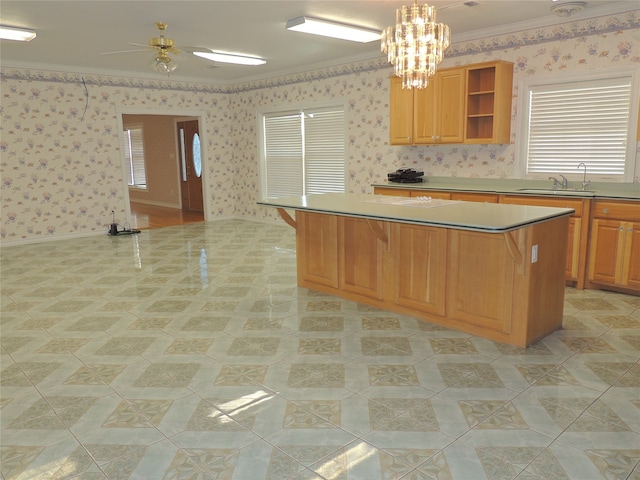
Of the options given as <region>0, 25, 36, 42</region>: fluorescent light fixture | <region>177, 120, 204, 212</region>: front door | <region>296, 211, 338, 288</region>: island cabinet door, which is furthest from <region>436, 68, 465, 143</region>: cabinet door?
<region>177, 120, 204, 212</region>: front door

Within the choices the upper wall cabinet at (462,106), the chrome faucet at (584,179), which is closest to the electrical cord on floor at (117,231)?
the upper wall cabinet at (462,106)

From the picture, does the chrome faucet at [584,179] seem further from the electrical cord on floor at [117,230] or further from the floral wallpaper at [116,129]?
the electrical cord on floor at [117,230]

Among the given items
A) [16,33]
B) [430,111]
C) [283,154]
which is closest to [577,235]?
[430,111]

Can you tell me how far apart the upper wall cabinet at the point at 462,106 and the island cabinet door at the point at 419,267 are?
2.20 metres

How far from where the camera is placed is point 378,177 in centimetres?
700

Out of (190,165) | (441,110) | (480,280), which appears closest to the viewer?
(480,280)

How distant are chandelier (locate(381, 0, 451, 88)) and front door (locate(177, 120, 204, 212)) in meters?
7.52

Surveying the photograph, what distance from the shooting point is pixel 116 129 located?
804cm

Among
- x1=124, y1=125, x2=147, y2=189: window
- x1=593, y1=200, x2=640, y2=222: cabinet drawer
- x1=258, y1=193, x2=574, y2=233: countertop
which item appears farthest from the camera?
x1=124, y1=125, x2=147, y2=189: window

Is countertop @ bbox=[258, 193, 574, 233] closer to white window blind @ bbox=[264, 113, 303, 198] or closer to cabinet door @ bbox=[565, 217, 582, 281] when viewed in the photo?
cabinet door @ bbox=[565, 217, 582, 281]

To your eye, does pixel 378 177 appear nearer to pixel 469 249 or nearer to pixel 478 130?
pixel 478 130

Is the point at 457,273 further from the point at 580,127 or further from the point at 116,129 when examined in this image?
the point at 116,129

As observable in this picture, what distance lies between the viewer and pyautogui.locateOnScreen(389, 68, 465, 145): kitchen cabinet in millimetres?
5594

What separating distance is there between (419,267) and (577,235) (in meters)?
1.82
